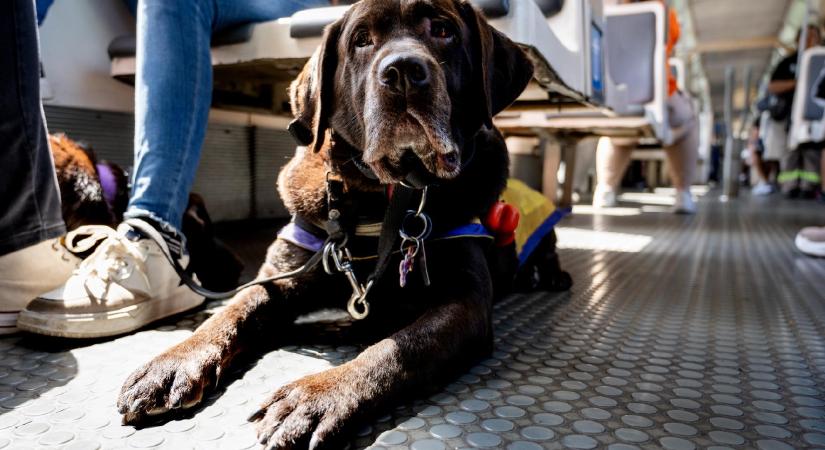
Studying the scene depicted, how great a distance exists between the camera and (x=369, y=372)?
0.94 metres

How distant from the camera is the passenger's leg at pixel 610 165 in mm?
5625

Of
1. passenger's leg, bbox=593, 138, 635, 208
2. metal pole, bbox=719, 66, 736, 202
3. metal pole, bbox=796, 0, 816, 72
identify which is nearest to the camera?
passenger's leg, bbox=593, 138, 635, 208

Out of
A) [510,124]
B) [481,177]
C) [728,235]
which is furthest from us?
[728,235]

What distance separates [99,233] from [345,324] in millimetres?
681

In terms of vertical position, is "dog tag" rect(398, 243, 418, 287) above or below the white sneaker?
above

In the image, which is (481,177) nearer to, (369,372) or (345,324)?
(345,324)

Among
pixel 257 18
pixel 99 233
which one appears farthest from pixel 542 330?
pixel 257 18

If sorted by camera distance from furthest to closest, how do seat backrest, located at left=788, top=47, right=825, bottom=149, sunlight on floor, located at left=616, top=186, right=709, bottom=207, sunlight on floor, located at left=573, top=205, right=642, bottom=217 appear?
sunlight on floor, located at left=616, top=186, right=709, bottom=207
seat backrest, located at left=788, top=47, right=825, bottom=149
sunlight on floor, located at left=573, top=205, right=642, bottom=217

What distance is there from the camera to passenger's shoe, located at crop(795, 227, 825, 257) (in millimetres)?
2754

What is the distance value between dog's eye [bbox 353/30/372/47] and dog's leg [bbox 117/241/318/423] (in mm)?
509

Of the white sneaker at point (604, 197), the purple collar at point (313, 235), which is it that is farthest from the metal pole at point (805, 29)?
the purple collar at point (313, 235)

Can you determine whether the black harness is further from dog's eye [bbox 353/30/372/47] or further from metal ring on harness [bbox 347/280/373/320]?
dog's eye [bbox 353/30/372/47]

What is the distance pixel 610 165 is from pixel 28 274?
5344mm

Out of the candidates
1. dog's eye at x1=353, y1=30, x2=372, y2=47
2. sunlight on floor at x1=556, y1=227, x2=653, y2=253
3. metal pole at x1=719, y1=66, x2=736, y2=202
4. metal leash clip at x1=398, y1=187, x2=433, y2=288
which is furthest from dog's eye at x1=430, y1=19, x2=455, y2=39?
metal pole at x1=719, y1=66, x2=736, y2=202
